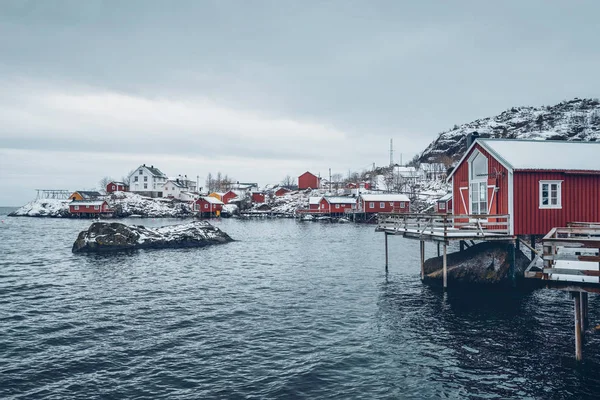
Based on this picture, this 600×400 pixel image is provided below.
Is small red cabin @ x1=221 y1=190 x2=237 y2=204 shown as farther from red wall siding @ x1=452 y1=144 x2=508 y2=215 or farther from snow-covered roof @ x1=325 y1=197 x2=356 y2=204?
red wall siding @ x1=452 y1=144 x2=508 y2=215

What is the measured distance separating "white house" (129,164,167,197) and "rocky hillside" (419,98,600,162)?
9180cm

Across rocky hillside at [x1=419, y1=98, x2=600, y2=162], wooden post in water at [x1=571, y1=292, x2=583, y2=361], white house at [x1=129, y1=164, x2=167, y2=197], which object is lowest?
wooden post in water at [x1=571, y1=292, x2=583, y2=361]

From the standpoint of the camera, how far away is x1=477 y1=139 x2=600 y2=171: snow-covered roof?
25.0 meters

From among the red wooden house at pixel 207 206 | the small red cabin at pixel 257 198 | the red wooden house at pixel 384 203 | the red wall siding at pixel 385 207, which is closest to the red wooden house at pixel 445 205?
the red wooden house at pixel 384 203

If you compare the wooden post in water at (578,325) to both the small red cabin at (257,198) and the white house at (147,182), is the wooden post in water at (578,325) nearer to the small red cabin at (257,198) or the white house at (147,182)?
the small red cabin at (257,198)

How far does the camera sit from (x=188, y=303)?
22.3 meters

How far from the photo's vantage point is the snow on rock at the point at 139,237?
42.8 m

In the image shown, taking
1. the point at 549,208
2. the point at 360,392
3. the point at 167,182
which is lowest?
the point at 360,392

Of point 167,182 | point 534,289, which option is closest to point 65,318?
point 534,289

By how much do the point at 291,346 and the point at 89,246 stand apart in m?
33.6

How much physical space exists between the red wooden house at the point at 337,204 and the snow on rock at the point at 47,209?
7011 cm

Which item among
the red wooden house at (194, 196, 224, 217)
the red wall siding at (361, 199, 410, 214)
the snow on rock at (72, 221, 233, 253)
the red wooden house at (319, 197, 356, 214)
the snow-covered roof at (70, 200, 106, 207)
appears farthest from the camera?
the red wooden house at (194, 196, 224, 217)

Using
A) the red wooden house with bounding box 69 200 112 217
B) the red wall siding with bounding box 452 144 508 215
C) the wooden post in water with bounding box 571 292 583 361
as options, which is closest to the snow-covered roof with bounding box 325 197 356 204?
the red wooden house with bounding box 69 200 112 217

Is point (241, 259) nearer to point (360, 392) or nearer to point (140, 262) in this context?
point (140, 262)
